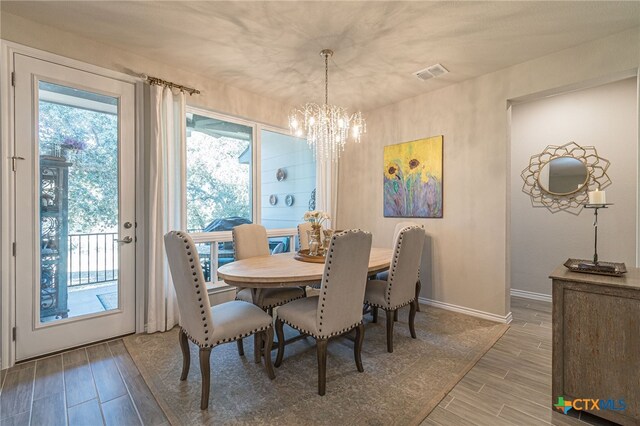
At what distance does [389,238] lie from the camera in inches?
161

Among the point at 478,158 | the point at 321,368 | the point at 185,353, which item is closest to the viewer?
the point at 321,368

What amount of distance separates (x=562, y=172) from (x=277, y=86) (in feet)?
12.0

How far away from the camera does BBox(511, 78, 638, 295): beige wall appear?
3.17m

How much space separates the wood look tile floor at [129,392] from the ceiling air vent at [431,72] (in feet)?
9.15

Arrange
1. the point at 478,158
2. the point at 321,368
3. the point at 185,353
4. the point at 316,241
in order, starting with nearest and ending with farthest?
the point at 321,368 < the point at 185,353 < the point at 316,241 < the point at 478,158

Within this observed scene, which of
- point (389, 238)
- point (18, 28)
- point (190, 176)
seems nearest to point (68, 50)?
point (18, 28)

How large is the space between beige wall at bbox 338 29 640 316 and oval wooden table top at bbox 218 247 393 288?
1321mm

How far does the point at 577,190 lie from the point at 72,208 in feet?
17.5

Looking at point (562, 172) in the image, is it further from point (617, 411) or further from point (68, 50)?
point (68, 50)

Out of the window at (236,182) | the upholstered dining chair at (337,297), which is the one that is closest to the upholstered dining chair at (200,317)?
the upholstered dining chair at (337,297)

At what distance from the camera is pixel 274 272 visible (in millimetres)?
2111

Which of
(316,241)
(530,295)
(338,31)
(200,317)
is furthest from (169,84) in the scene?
(530,295)

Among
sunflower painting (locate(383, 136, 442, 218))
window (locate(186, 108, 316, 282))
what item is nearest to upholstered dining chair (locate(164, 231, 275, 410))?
window (locate(186, 108, 316, 282))

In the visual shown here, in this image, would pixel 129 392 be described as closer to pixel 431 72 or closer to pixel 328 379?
pixel 328 379
